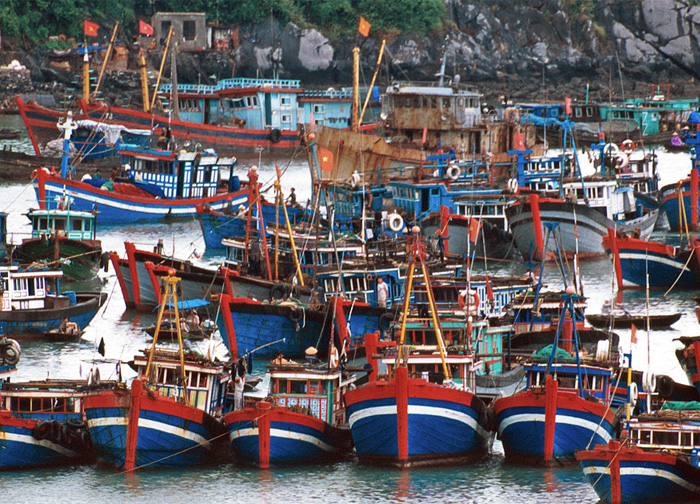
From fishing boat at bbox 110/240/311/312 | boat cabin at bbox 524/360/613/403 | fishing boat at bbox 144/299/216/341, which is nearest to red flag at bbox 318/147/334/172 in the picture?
fishing boat at bbox 110/240/311/312

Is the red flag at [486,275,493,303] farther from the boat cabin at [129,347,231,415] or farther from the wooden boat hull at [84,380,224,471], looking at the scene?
the wooden boat hull at [84,380,224,471]

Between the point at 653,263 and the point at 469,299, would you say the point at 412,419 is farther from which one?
the point at 653,263

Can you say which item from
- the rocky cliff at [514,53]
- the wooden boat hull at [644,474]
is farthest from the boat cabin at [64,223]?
the rocky cliff at [514,53]

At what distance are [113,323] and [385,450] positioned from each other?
71.4 ft

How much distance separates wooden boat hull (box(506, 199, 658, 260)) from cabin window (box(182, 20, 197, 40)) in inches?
3389

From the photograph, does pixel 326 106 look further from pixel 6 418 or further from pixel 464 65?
pixel 6 418

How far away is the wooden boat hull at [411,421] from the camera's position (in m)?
31.9

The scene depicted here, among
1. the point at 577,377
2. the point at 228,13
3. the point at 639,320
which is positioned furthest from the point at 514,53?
the point at 577,377

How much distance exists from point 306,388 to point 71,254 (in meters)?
28.2

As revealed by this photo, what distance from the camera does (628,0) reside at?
156 meters

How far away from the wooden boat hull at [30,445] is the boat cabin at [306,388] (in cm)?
510

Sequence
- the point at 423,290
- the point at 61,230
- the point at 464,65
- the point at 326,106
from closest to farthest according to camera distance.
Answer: the point at 423,290 → the point at 61,230 → the point at 326,106 → the point at 464,65

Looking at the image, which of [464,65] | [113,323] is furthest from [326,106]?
[113,323]

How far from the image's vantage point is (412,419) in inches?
1262
